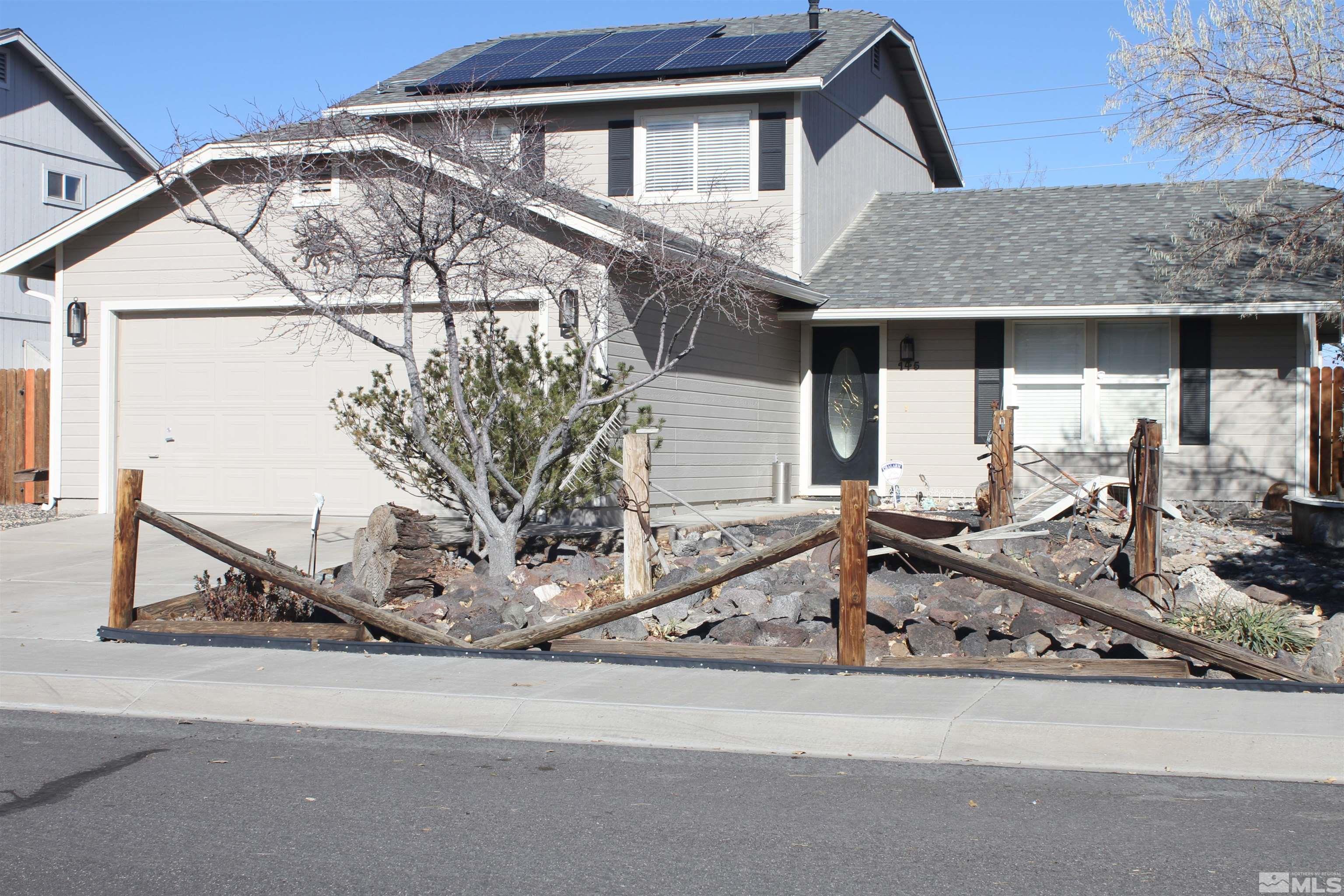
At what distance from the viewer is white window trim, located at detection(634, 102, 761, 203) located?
17.7 metres

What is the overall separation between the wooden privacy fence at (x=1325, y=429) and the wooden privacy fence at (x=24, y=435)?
671 inches

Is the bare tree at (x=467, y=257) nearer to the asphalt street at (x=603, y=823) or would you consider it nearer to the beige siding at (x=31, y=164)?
the asphalt street at (x=603, y=823)

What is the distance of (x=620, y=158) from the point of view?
18125mm

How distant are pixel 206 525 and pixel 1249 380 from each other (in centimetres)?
1306

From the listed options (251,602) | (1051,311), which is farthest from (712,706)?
(1051,311)

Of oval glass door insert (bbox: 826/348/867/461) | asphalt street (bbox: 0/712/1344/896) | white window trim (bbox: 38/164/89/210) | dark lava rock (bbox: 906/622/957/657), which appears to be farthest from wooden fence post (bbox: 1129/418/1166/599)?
white window trim (bbox: 38/164/89/210)

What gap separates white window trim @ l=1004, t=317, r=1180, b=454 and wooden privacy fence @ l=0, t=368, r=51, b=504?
13393 millimetres

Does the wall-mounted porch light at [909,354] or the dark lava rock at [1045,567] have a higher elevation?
the wall-mounted porch light at [909,354]

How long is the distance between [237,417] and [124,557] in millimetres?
6912

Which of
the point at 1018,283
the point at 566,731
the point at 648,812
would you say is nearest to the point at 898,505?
the point at 1018,283

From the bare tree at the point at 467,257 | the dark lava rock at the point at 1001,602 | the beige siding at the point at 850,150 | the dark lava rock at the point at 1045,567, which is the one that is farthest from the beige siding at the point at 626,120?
the dark lava rock at the point at 1001,602

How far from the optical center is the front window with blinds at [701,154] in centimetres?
1777
